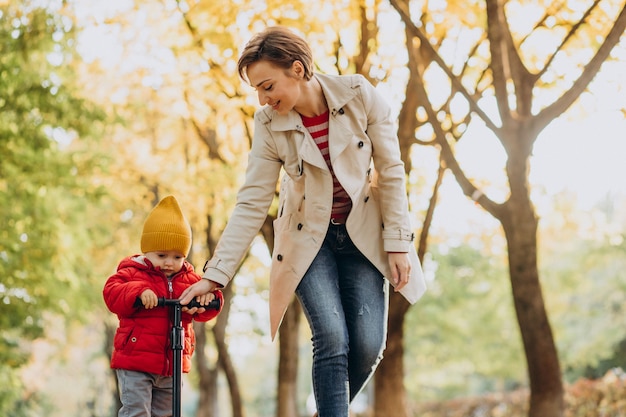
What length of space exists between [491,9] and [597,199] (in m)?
42.8

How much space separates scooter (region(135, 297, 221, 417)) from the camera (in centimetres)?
401

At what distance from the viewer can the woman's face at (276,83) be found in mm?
4250

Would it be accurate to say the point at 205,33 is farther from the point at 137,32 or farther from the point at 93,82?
the point at 93,82

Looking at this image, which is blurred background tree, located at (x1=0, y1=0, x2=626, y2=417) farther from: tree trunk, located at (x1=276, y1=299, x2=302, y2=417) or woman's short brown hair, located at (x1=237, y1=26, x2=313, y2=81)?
woman's short brown hair, located at (x1=237, y1=26, x2=313, y2=81)

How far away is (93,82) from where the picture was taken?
17.3 meters

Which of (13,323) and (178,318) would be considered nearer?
(178,318)

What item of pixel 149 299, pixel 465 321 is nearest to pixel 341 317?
pixel 149 299

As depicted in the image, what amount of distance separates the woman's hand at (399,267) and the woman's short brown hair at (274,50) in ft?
→ 3.33

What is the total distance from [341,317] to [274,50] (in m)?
1.28

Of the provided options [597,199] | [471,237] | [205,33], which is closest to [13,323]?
[205,33]

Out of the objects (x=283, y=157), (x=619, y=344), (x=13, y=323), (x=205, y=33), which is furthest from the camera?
(x=619, y=344)

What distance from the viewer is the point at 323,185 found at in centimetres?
448

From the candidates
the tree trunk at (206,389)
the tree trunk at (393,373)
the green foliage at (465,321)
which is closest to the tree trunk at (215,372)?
the tree trunk at (206,389)

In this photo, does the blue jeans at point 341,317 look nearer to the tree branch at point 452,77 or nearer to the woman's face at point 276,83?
the woman's face at point 276,83
